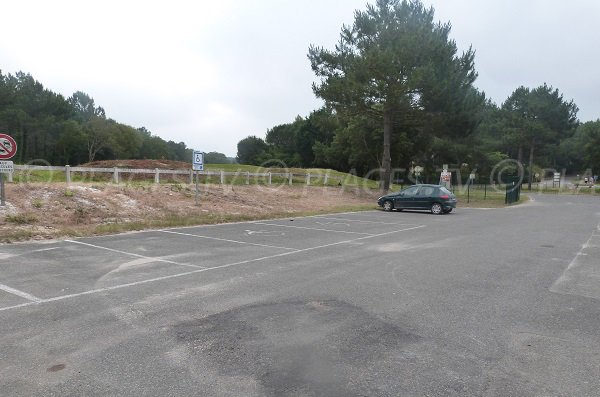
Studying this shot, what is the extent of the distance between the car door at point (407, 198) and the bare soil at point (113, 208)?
10.7 ft

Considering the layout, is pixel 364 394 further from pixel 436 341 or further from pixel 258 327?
pixel 258 327

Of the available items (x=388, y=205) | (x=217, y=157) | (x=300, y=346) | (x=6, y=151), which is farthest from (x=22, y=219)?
(x=217, y=157)

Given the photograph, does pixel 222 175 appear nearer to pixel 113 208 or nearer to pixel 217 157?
pixel 113 208

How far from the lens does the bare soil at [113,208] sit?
13018 millimetres

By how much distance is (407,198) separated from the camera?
24484mm

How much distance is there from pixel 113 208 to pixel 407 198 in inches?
604

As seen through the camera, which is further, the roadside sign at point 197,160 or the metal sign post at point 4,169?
the roadside sign at point 197,160

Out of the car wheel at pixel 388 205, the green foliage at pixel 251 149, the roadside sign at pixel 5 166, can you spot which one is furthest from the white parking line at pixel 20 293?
the green foliage at pixel 251 149

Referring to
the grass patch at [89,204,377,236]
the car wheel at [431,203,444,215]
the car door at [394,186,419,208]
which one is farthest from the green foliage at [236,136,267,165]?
the grass patch at [89,204,377,236]

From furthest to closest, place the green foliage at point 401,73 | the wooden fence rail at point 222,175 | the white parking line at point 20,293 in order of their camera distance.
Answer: the green foliage at point 401,73 → the wooden fence rail at point 222,175 → the white parking line at point 20,293

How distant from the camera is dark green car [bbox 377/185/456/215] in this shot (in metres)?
23.3

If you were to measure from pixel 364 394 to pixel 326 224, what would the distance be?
1372cm

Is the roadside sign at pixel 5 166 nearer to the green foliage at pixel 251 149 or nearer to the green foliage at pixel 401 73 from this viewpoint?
the green foliage at pixel 401 73

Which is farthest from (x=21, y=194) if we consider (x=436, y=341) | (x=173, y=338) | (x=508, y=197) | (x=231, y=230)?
(x=508, y=197)
